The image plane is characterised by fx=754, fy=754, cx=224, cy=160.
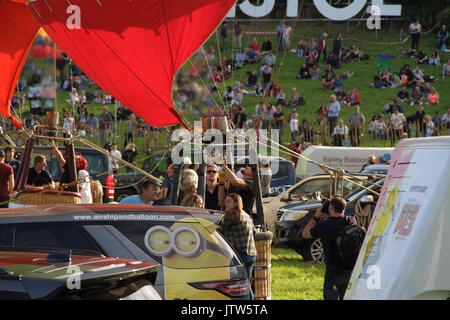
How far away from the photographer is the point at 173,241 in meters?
5.75

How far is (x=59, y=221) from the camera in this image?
225 inches

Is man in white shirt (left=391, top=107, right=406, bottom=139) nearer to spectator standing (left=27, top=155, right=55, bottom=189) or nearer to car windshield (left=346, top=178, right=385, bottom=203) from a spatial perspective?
car windshield (left=346, top=178, right=385, bottom=203)

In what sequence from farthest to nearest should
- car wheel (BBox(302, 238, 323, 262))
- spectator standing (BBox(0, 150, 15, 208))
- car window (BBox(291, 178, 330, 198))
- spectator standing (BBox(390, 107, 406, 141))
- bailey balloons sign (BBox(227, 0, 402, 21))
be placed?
bailey balloons sign (BBox(227, 0, 402, 21)) → spectator standing (BBox(390, 107, 406, 141)) → car window (BBox(291, 178, 330, 198)) → car wheel (BBox(302, 238, 323, 262)) → spectator standing (BBox(0, 150, 15, 208))

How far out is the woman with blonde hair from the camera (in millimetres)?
7590

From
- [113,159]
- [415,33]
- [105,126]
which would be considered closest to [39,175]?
[113,159]

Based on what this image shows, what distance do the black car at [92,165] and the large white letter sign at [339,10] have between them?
106 ft

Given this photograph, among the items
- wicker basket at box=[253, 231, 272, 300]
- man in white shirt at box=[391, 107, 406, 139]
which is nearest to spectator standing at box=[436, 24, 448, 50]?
man in white shirt at box=[391, 107, 406, 139]

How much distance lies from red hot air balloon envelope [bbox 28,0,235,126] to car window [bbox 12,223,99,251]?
16.9ft

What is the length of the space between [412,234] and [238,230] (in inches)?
128

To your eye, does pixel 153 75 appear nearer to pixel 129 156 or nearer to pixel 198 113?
pixel 198 113

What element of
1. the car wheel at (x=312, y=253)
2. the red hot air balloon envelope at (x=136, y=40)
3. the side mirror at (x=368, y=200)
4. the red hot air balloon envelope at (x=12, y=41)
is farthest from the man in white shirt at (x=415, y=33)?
the red hot air balloon envelope at (x=136, y=40)

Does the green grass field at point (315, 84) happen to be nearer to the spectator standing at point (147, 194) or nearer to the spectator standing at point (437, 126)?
the spectator standing at point (437, 126)

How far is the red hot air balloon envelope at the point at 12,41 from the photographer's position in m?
14.6
